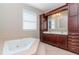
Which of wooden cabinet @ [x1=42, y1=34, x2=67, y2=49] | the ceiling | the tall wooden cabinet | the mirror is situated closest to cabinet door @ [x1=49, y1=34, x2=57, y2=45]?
wooden cabinet @ [x1=42, y1=34, x2=67, y2=49]

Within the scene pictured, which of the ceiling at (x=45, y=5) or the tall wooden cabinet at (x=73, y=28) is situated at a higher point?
the ceiling at (x=45, y=5)

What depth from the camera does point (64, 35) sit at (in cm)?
172

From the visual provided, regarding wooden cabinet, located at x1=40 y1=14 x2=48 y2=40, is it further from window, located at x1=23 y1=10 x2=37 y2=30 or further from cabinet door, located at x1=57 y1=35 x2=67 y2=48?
cabinet door, located at x1=57 y1=35 x2=67 y2=48

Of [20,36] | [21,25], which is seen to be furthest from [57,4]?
[20,36]

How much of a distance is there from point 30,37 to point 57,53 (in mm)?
499

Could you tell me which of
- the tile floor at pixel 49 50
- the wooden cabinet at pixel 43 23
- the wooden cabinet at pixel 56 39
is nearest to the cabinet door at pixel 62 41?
the wooden cabinet at pixel 56 39

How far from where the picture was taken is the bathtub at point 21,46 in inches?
60.8

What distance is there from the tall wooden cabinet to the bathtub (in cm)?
57

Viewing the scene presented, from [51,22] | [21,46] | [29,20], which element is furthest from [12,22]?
[51,22]

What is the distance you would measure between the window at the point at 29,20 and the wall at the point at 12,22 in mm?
65

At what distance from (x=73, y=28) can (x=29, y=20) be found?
28.1 inches

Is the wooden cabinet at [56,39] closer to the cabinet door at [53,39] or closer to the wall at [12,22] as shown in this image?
the cabinet door at [53,39]

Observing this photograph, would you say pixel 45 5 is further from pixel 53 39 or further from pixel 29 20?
pixel 53 39
